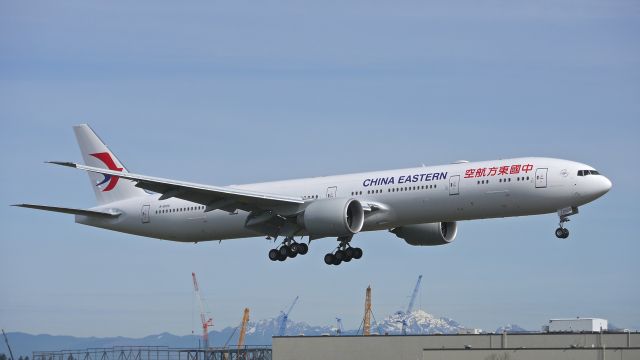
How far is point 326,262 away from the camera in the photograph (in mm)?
75000

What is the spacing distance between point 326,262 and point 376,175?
25.0 feet

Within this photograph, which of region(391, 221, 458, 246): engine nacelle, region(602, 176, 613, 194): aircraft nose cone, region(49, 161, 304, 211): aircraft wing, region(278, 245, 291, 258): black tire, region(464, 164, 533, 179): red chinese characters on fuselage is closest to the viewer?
region(602, 176, 613, 194): aircraft nose cone

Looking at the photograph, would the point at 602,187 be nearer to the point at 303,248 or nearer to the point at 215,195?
the point at 303,248

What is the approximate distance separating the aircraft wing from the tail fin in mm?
11128

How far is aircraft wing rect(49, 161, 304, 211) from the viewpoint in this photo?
226 ft

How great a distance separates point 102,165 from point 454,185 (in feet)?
99.1

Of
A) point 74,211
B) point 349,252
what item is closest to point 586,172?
point 349,252

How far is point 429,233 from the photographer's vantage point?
3059 inches

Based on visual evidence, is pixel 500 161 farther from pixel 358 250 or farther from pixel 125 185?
pixel 125 185

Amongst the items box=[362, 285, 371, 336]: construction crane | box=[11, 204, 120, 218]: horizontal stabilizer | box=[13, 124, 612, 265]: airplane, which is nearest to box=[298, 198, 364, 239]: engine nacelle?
box=[13, 124, 612, 265]: airplane

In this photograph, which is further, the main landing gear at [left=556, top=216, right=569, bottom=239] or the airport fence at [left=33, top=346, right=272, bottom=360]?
the airport fence at [left=33, top=346, right=272, bottom=360]

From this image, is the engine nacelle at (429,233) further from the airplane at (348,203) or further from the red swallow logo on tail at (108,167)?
the red swallow logo on tail at (108,167)

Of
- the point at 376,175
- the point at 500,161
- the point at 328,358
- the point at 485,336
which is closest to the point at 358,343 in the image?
the point at 328,358

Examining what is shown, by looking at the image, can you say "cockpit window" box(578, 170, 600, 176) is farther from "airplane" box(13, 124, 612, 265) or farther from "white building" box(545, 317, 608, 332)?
"white building" box(545, 317, 608, 332)
